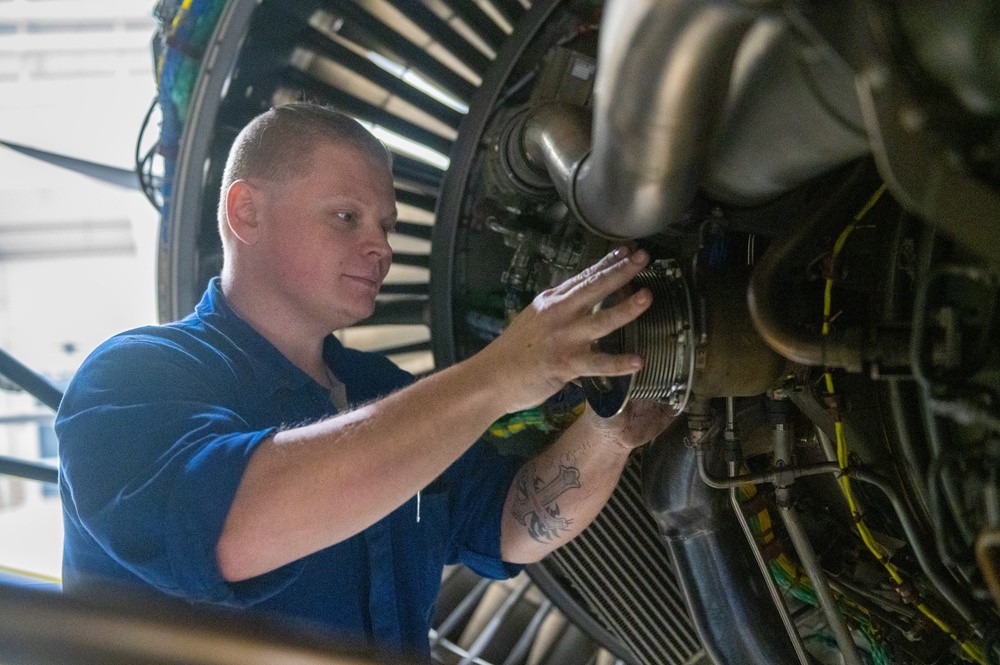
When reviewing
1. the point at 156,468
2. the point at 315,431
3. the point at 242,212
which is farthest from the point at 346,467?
the point at 242,212

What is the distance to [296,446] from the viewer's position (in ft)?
2.95

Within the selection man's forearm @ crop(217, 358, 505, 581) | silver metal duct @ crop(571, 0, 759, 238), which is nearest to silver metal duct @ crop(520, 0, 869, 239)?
silver metal duct @ crop(571, 0, 759, 238)

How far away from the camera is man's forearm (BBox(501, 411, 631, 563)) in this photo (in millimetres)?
1278

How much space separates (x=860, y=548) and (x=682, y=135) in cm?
74

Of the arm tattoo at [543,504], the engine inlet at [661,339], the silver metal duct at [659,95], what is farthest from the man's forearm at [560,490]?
the silver metal duct at [659,95]

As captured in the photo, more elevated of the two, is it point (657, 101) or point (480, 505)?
point (657, 101)

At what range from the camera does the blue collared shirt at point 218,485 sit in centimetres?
89

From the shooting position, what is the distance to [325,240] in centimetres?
124

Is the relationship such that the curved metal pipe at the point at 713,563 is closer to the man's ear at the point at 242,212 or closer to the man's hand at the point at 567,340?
the man's hand at the point at 567,340

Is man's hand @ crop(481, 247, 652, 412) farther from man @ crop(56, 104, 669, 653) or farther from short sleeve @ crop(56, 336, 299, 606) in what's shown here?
short sleeve @ crop(56, 336, 299, 606)

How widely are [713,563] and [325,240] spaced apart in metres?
0.76

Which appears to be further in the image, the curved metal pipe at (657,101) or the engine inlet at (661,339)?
the engine inlet at (661,339)

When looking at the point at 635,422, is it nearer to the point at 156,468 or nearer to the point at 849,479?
the point at 849,479

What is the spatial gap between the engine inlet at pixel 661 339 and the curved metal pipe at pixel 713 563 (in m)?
0.27
